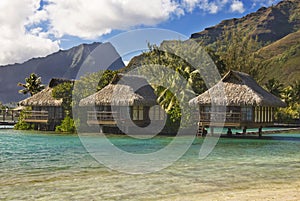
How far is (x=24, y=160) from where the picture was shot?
559 inches

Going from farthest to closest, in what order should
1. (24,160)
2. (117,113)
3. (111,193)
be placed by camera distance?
1. (117,113)
2. (24,160)
3. (111,193)

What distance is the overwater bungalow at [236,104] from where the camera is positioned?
76.1 ft

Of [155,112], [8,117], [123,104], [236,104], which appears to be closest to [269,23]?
[8,117]

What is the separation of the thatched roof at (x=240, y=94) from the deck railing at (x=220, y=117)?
66 cm

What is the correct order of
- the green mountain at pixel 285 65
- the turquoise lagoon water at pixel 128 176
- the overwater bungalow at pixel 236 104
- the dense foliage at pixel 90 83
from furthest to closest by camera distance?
the green mountain at pixel 285 65 < the dense foliage at pixel 90 83 < the overwater bungalow at pixel 236 104 < the turquoise lagoon water at pixel 128 176

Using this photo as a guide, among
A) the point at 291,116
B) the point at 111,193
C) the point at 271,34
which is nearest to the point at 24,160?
the point at 111,193

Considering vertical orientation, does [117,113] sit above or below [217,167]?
above

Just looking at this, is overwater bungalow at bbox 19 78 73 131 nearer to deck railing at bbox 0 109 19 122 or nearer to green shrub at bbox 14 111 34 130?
green shrub at bbox 14 111 34 130

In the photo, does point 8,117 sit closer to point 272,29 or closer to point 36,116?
point 36,116

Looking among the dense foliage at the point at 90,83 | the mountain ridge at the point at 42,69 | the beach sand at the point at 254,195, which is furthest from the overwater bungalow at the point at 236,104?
the mountain ridge at the point at 42,69

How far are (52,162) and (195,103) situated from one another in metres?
12.8

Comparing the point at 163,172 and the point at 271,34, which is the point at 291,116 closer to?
the point at 163,172

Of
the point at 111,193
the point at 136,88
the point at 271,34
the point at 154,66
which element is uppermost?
the point at 271,34

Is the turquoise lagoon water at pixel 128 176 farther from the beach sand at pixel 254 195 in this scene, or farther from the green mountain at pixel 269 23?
the green mountain at pixel 269 23
